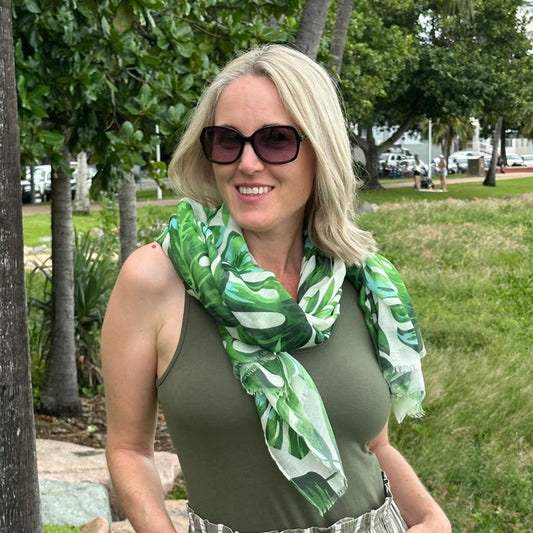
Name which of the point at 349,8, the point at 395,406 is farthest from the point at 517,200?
the point at 395,406

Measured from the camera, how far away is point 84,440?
6602 mm

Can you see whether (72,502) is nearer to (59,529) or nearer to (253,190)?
(59,529)

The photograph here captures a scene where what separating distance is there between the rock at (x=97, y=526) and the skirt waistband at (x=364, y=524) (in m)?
Answer: 2.36

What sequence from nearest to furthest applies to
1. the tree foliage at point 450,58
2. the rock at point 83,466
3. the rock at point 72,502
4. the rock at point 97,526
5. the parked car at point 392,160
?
the rock at point 97,526 → the rock at point 72,502 → the rock at point 83,466 → the tree foliage at point 450,58 → the parked car at point 392,160

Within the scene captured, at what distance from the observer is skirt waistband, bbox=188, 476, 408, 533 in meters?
2.04

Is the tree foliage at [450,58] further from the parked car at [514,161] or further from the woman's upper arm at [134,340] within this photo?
the woman's upper arm at [134,340]

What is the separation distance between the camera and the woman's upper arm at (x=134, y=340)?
78.5 inches

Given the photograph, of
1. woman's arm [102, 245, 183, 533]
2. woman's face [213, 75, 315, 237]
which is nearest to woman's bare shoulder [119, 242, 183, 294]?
woman's arm [102, 245, 183, 533]

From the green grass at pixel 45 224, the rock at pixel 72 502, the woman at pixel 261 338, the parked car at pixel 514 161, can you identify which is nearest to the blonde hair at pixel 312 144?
the woman at pixel 261 338

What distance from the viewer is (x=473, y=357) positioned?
8.72 metres

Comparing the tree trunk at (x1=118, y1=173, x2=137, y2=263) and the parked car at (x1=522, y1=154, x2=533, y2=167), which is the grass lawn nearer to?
the tree trunk at (x1=118, y1=173, x2=137, y2=263)

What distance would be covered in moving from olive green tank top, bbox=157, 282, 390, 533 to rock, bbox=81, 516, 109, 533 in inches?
94.4

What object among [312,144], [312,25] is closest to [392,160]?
[312,25]

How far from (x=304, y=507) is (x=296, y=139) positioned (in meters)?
0.83
